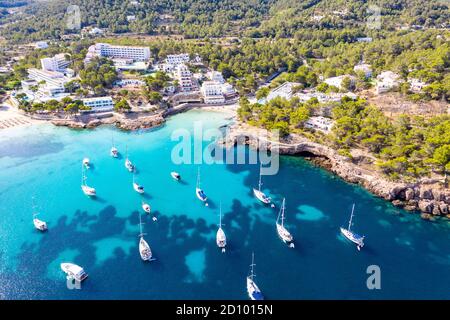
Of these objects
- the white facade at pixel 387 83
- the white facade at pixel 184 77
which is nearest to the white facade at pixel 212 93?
the white facade at pixel 184 77

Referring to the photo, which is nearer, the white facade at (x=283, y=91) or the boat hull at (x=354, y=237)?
the boat hull at (x=354, y=237)

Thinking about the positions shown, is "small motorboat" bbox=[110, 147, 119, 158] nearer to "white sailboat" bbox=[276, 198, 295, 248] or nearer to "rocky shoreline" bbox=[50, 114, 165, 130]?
"rocky shoreline" bbox=[50, 114, 165, 130]

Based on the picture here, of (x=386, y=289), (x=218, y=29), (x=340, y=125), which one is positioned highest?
(x=218, y=29)

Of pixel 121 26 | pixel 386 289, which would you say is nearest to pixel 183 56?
pixel 121 26

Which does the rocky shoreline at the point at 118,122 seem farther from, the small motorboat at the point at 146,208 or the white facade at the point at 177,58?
the white facade at the point at 177,58

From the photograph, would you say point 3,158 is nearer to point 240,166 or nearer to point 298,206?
point 240,166

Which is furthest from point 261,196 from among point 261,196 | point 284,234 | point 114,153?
point 114,153

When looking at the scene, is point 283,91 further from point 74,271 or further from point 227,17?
point 227,17
